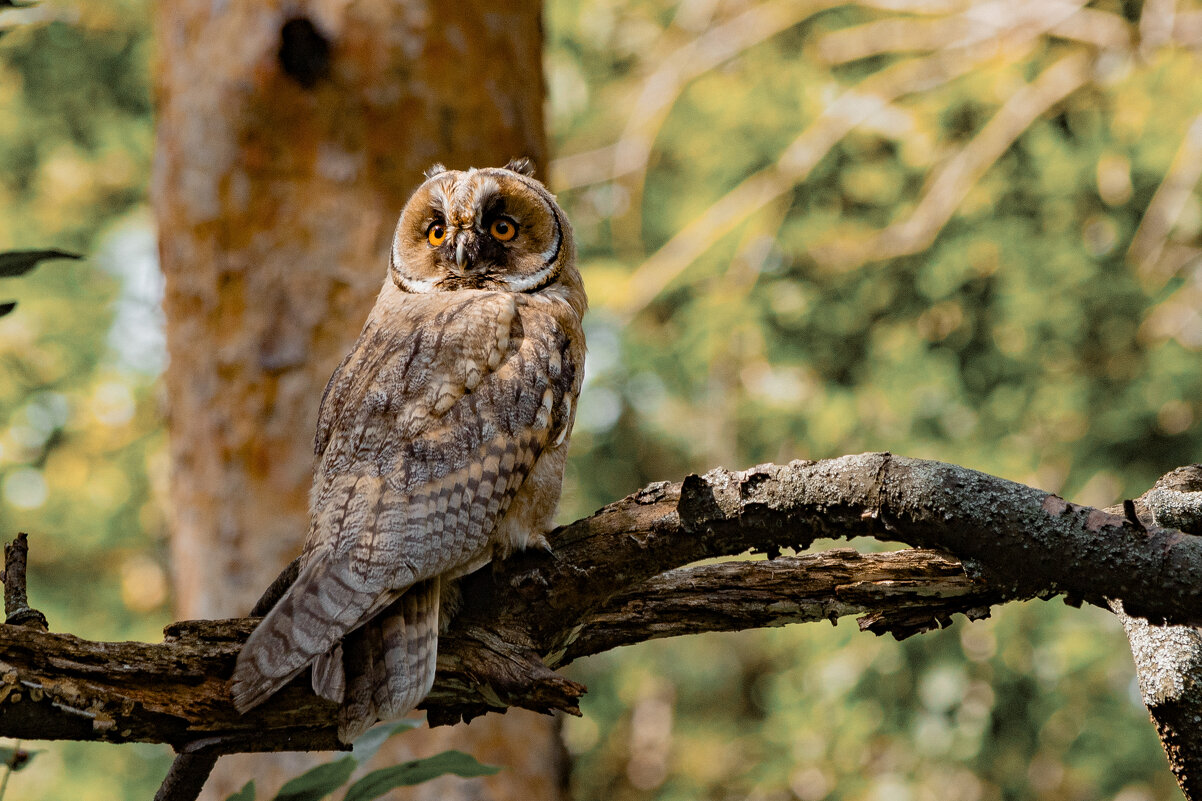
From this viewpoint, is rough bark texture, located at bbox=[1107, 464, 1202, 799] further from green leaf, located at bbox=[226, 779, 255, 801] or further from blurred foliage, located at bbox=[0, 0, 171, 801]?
blurred foliage, located at bbox=[0, 0, 171, 801]

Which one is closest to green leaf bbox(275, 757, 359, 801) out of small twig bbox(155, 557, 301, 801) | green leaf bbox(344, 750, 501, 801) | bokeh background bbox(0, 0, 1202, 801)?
green leaf bbox(344, 750, 501, 801)

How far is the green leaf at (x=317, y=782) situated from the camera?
2.17 meters

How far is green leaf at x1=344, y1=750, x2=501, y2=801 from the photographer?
7.11 feet

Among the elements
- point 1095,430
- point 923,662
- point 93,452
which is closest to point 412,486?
point 923,662

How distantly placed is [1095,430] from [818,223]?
2.06 metres

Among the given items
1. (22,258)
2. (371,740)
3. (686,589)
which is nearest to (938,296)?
(686,589)

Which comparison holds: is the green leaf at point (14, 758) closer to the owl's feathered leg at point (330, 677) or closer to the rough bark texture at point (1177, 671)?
the owl's feathered leg at point (330, 677)

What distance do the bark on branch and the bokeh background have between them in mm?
2768

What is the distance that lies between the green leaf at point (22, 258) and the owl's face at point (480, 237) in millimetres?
1225

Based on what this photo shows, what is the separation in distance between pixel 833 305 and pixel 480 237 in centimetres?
392

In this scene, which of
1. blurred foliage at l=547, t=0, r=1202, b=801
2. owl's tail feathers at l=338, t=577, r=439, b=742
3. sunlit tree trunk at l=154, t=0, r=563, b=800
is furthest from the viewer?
blurred foliage at l=547, t=0, r=1202, b=801

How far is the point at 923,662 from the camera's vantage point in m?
5.59

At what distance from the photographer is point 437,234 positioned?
120 inches

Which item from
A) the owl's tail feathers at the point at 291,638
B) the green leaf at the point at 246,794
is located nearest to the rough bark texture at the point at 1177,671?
the owl's tail feathers at the point at 291,638
